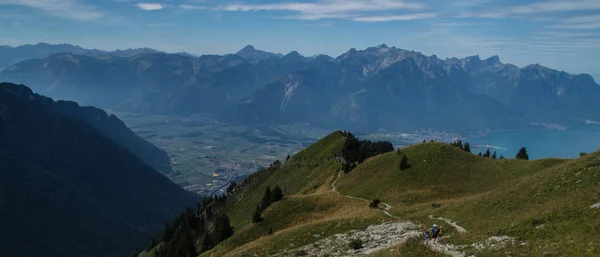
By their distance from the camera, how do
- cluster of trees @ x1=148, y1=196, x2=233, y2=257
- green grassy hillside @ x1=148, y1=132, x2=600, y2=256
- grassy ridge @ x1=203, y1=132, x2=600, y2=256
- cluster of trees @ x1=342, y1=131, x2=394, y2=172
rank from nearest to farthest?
grassy ridge @ x1=203, y1=132, x2=600, y2=256 < green grassy hillside @ x1=148, y1=132, x2=600, y2=256 < cluster of trees @ x1=148, y1=196, x2=233, y2=257 < cluster of trees @ x1=342, y1=131, x2=394, y2=172

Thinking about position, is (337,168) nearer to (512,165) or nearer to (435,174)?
(435,174)

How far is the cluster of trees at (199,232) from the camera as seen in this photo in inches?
3145

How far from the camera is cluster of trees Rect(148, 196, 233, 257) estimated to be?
262 ft

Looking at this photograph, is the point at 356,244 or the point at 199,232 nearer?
the point at 356,244

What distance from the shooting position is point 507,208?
44.2 m

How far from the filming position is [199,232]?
372 feet

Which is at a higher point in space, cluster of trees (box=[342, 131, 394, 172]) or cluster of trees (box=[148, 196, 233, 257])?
cluster of trees (box=[342, 131, 394, 172])

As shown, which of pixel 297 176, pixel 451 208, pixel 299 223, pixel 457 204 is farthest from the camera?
pixel 297 176

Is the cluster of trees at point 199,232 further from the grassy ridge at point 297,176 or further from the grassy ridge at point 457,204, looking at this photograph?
the grassy ridge at point 457,204

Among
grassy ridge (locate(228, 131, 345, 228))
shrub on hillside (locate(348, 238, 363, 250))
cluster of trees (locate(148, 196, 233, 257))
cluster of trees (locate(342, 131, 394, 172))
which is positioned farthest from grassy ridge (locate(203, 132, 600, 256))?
cluster of trees (locate(148, 196, 233, 257))

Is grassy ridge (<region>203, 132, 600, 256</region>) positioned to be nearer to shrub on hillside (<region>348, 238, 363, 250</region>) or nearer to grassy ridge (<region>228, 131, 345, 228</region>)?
grassy ridge (<region>228, 131, 345, 228</region>)

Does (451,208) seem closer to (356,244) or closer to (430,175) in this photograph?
(356,244)

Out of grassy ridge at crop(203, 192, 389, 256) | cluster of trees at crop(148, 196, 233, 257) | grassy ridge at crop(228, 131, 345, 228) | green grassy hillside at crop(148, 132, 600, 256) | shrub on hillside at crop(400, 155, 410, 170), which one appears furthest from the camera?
grassy ridge at crop(228, 131, 345, 228)

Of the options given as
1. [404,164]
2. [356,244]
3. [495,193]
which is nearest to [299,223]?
[356,244]
